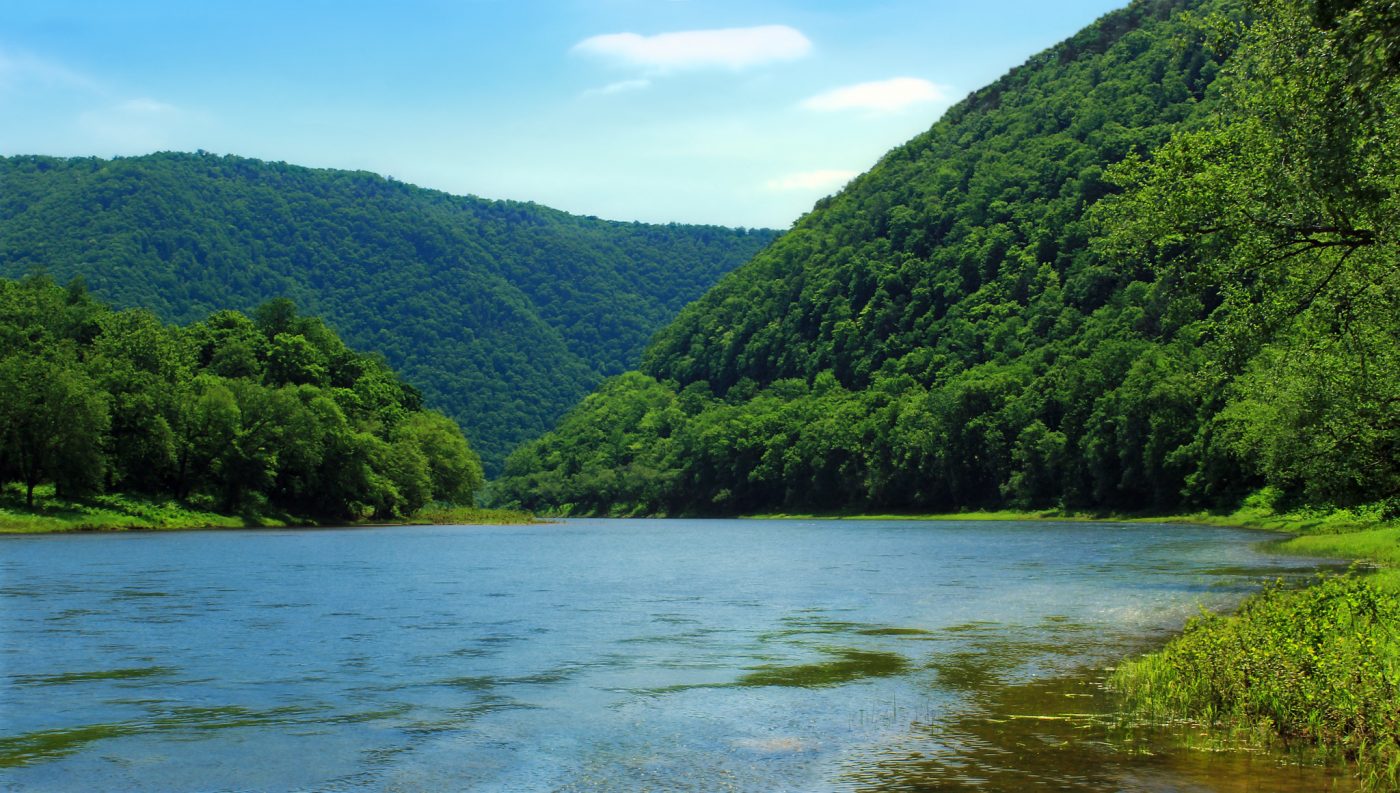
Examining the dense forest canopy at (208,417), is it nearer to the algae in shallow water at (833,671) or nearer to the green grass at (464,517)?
the green grass at (464,517)

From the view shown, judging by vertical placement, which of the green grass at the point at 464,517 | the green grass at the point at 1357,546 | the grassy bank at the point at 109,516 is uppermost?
the green grass at the point at 1357,546

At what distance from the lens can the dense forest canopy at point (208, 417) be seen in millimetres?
79438

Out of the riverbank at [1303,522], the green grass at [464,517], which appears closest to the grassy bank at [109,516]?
the green grass at [464,517]

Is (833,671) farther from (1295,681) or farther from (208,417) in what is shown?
(208,417)

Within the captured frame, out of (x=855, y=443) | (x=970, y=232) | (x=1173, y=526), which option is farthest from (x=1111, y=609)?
(x=970, y=232)

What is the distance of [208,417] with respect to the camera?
9694cm

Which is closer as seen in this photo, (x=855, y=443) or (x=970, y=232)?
(x=855, y=443)

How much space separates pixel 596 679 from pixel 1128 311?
404 feet

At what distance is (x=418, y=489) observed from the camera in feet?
414

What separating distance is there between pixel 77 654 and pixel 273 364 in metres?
104

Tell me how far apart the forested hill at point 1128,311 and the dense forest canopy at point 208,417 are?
5293cm

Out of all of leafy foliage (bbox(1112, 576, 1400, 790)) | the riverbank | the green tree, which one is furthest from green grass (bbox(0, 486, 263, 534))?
leafy foliage (bbox(1112, 576, 1400, 790))

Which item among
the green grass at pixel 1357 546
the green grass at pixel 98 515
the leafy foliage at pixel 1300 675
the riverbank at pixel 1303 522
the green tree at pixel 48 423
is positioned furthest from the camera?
the green grass at pixel 98 515

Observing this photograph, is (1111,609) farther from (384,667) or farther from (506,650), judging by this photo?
(384,667)
